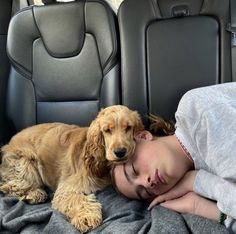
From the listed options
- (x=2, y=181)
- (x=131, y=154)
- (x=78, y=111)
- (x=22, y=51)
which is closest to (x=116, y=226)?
(x=131, y=154)

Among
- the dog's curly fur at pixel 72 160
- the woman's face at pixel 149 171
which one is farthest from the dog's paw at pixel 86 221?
the woman's face at pixel 149 171

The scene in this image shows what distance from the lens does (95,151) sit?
6.19 ft

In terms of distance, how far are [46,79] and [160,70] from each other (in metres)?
0.75

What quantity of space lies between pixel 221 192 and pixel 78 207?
26.1 inches

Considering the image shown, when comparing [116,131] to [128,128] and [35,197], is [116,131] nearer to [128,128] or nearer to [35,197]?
[128,128]

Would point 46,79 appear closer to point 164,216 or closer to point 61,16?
point 61,16

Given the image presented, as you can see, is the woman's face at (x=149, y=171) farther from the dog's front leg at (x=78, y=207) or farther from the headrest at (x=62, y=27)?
the headrest at (x=62, y=27)

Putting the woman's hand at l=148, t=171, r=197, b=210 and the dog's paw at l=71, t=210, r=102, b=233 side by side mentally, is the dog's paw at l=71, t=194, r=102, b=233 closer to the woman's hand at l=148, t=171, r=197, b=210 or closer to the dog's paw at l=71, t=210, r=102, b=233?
the dog's paw at l=71, t=210, r=102, b=233

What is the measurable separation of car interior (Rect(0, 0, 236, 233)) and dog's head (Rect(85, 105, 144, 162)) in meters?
0.50

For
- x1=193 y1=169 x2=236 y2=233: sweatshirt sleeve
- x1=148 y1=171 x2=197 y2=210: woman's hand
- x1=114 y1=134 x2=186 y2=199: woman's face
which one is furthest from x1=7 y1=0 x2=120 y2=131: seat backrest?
x1=193 y1=169 x2=236 y2=233: sweatshirt sleeve

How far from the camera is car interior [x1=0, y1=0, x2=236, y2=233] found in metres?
2.35

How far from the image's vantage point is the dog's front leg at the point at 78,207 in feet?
5.49

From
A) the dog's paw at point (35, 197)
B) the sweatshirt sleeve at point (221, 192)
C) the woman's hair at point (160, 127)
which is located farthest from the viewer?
the woman's hair at point (160, 127)

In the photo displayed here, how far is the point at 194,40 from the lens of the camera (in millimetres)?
2365
